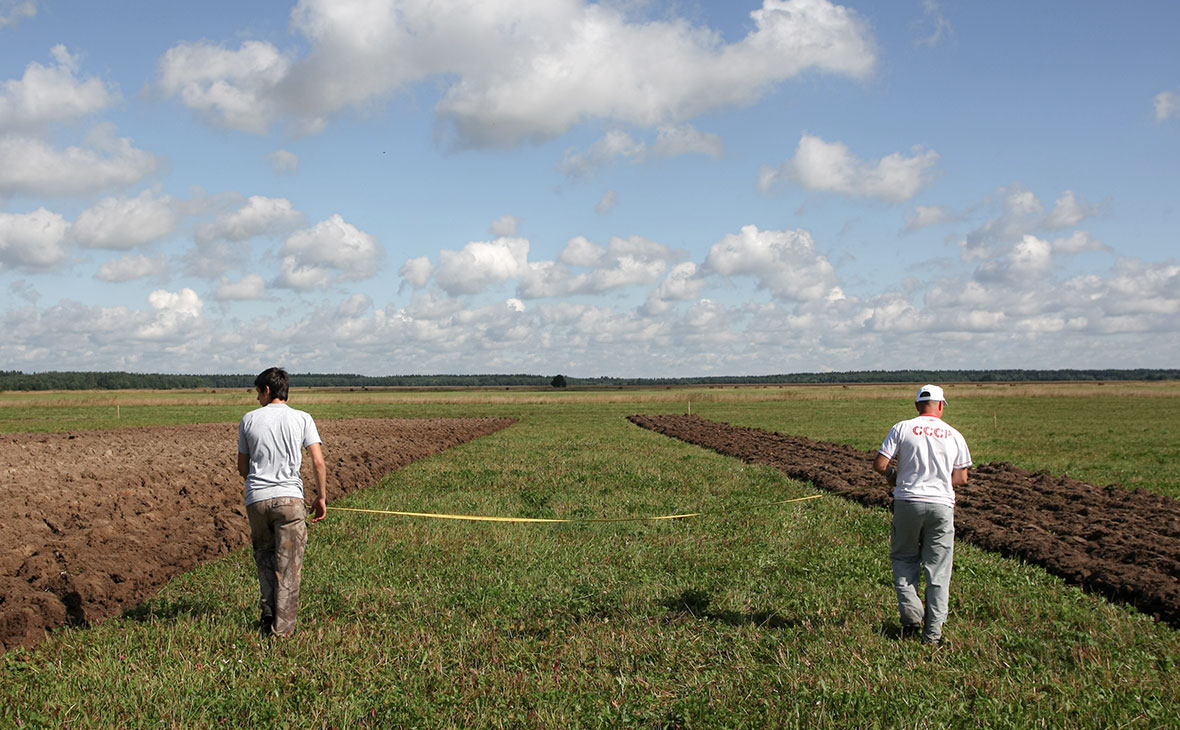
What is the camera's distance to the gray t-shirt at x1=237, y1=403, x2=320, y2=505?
7.81m

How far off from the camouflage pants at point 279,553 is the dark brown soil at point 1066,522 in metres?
8.38

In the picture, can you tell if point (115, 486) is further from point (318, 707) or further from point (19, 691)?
point (318, 707)

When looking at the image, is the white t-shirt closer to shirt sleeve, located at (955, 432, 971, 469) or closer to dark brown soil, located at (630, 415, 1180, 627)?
shirt sleeve, located at (955, 432, 971, 469)

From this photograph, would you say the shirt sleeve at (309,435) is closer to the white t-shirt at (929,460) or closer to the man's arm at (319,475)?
the man's arm at (319,475)

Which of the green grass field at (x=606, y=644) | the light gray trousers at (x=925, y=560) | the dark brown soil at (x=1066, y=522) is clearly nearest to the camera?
the green grass field at (x=606, y=644)

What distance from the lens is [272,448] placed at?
7840mm

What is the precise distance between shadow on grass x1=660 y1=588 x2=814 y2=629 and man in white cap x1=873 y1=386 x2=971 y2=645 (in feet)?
3.46

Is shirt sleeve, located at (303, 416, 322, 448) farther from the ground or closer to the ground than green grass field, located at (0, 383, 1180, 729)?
farther from the ground

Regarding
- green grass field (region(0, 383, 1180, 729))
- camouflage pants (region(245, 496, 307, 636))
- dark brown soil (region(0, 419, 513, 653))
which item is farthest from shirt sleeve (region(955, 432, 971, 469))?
dark brown soil (region(0, 419, 513, 653))

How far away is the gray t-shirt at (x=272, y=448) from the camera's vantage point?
7809 mm

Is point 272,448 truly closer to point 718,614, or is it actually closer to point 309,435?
point 309,435

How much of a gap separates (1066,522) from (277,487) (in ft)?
41.0

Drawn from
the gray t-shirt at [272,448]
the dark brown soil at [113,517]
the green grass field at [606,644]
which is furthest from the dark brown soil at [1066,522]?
the dark brown soil at [113,517]

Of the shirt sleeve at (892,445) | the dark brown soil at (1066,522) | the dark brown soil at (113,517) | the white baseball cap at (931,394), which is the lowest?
the dark brown soil at (1066,522)
